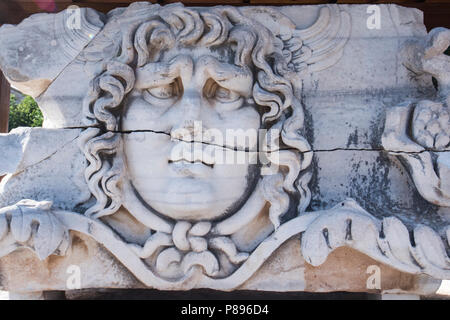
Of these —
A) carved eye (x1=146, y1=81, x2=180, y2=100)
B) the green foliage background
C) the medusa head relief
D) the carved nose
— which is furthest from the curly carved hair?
the green foliage background

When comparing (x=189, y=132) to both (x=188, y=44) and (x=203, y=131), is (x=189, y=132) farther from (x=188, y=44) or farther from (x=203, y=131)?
(x=188, y=44)

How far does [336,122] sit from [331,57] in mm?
306

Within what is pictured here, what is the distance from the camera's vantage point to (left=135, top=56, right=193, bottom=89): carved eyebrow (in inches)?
88.0

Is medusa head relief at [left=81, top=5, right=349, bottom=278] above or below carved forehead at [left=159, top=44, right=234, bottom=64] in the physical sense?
below

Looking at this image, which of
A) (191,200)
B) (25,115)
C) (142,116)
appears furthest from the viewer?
(25,115)

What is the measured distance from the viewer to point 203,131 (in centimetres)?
225

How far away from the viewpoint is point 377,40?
7.80 feet

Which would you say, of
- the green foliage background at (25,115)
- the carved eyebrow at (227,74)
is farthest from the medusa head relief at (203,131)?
the green foliage background at (25,115)

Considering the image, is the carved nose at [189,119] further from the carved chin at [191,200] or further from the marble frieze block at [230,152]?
the carved chin at [191,200]

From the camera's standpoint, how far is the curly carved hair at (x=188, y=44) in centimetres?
222

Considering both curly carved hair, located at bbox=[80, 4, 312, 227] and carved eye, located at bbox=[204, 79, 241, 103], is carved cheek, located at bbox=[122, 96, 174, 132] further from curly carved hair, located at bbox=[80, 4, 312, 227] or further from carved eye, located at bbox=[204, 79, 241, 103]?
carved eye, located at bbox=[204, 79, 241, 103]

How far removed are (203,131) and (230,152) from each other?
153mm

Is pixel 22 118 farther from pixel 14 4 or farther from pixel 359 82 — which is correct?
pixel 359 82

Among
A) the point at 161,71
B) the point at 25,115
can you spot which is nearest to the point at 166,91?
the point at 161,71
